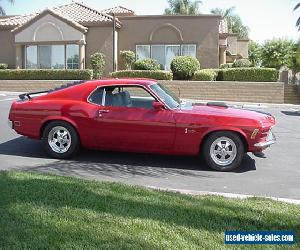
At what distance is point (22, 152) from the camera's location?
8.06 meters

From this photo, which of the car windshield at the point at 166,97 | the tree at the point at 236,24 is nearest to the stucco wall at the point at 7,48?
the car windshield at the point at 166,97

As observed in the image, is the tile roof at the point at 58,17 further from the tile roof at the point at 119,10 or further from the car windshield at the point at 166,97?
the car windshield at the point at 166,97

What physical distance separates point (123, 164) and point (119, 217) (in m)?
3.11

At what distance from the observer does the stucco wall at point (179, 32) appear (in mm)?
25422

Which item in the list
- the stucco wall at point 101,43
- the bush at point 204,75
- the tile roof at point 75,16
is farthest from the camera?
the tile roof at point 75,16

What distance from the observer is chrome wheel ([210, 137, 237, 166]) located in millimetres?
6918

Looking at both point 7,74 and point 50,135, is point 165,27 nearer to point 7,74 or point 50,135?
point 7,74

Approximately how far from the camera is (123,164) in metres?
7.27

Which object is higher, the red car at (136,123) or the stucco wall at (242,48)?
the stucco wall at (242,48)

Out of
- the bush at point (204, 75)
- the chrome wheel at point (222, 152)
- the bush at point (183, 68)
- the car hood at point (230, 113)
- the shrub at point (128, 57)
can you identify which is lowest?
the chrome wheel at point (222, 152)

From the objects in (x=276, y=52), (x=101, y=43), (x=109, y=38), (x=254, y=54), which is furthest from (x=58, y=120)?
(x=254, y=54)

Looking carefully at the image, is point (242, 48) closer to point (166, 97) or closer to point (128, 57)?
point (128, 57)

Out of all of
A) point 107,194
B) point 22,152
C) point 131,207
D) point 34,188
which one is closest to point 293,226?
point 131,207

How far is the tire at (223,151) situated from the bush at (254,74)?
1510cm
